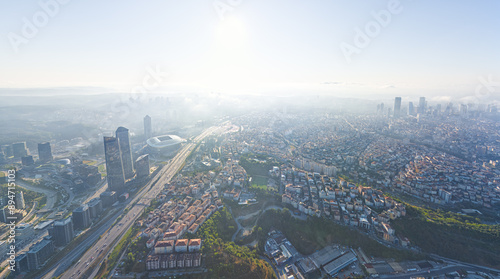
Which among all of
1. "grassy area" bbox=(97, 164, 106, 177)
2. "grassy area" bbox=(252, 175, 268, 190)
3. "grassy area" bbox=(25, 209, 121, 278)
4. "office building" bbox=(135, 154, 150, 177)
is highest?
"office building" bbox=(135, 154, 150, 177)

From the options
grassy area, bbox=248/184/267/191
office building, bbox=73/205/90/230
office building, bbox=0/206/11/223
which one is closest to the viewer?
office building, bbox=73/205/90/230

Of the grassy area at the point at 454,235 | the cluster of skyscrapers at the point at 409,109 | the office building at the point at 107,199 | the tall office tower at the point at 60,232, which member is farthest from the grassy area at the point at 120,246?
the cluster of skyscrapers at the point at 409,109

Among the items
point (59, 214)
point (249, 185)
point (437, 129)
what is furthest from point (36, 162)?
point (437, 129)

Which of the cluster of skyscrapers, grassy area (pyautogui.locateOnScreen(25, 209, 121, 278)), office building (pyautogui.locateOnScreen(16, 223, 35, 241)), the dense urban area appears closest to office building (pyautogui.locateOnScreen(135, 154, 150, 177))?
the dense urban area

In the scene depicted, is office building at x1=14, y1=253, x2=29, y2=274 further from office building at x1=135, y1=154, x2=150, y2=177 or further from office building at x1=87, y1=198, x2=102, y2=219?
office building at x1=135, y1=154, x2=150, y2=177

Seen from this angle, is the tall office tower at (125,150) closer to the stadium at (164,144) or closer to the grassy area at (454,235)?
the stadium at (164,144)

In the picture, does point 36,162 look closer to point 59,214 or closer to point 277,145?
point 59,214

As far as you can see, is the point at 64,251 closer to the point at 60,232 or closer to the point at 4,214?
the point at 60,232
